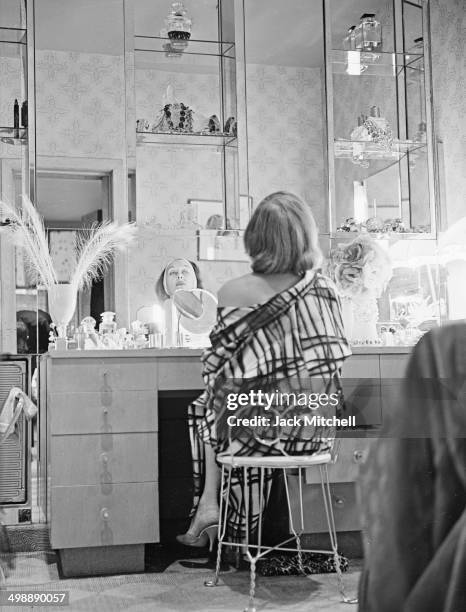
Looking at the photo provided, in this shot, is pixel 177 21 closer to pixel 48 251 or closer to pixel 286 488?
pixel 48 251

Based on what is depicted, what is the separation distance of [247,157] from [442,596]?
1.22 meters

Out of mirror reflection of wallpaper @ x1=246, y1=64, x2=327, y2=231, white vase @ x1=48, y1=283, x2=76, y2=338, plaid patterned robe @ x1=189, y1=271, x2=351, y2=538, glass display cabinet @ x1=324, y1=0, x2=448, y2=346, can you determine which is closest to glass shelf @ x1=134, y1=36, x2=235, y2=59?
mirror reflection of wallpaper @ x1=246, y1=64, x2=327, y2=231

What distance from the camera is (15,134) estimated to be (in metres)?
1.87

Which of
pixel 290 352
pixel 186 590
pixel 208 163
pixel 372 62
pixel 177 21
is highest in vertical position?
pixel 177 21

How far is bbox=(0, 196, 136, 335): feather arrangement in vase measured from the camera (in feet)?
5.88

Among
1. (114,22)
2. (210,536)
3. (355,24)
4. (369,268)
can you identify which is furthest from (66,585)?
(355,24)

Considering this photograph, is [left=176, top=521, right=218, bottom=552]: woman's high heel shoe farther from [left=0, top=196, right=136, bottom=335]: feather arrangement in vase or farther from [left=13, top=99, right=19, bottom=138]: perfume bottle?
[left=13, top=99, right=19, bottom=138]: perfume bottle

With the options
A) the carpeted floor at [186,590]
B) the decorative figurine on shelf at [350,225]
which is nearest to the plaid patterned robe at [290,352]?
the carpeted floor at [186,590]

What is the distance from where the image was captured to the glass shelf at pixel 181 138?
73.0 inches

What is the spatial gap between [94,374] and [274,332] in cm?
63

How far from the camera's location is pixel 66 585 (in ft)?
4.31

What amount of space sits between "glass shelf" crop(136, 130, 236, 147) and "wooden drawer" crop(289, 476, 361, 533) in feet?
3.18

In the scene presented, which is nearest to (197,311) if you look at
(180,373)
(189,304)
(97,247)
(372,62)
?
(189,304)

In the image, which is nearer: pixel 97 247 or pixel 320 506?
pixel 320 506
